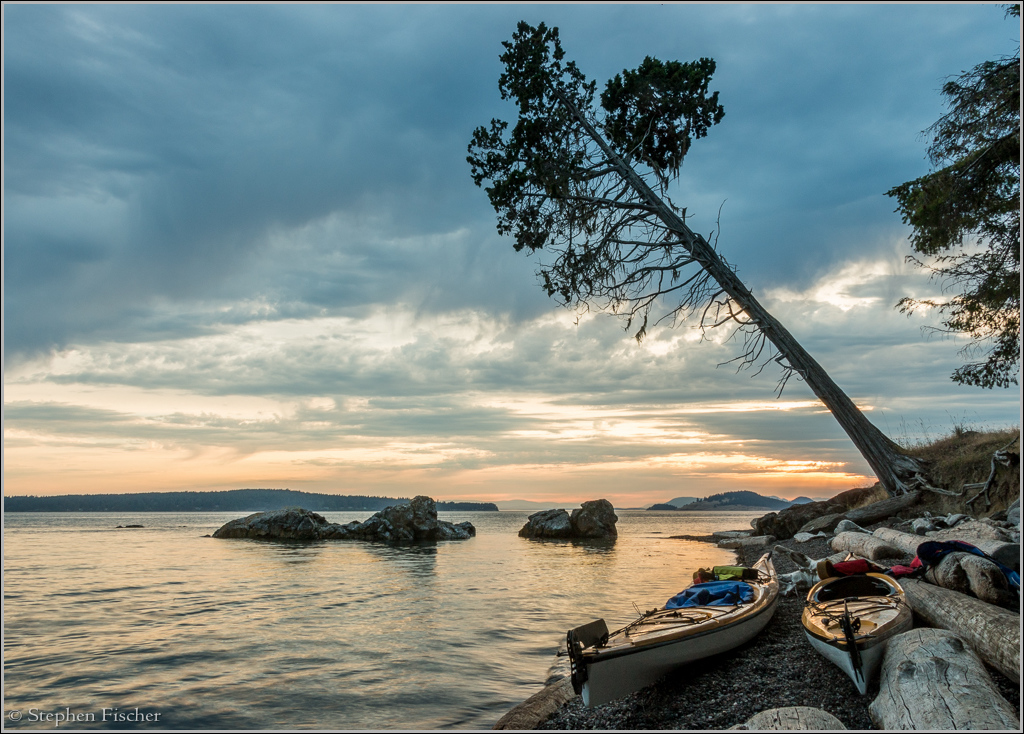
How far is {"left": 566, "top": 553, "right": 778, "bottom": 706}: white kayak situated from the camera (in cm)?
612

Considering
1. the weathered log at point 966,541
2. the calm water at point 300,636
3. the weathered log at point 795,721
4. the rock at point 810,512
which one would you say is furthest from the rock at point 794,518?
the weathered log at point 795,721

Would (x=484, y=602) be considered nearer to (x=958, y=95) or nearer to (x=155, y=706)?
(x=155, y=706)

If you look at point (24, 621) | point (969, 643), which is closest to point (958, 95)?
point (969, 643)

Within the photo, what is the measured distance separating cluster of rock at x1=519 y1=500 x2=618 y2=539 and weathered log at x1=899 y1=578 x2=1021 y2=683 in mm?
36792

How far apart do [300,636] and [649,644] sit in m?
8.21

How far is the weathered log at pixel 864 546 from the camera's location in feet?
40.0

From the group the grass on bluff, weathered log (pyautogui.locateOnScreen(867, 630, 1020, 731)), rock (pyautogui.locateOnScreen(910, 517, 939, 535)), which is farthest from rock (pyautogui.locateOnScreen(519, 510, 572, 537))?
weathered log (pyautogui.locateOnScreen(867, 630, 1020, 731))

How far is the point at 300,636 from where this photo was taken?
11.6 m

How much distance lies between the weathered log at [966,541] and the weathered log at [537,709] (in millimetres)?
5731

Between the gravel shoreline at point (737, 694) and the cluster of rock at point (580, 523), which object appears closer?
the gravel shoreline at point (737, 694)

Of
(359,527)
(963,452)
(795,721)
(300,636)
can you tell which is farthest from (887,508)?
(359,527)

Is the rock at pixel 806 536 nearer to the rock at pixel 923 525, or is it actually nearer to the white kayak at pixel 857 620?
the rock at pixel 923 525

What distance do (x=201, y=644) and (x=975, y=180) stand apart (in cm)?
1846

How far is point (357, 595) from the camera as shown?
654 inches
